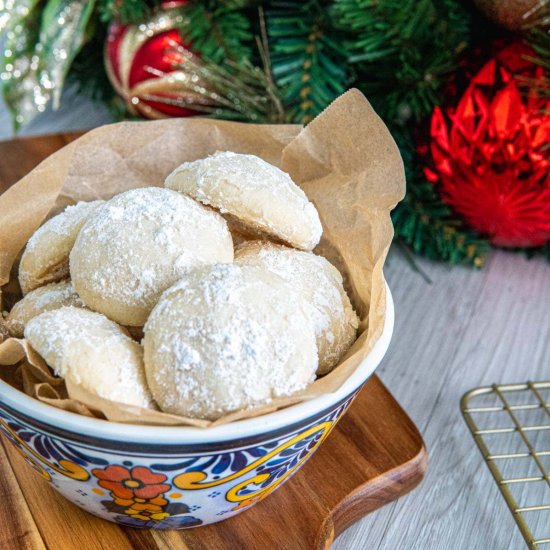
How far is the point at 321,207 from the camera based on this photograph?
771 mm

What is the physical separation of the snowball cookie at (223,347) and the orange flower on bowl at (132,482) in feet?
0.18

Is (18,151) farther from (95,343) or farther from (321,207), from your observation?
(95,343)

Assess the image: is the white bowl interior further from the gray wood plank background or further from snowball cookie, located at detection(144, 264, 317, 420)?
the gray wood plank background

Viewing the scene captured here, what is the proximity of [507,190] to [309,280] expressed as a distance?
1.43 feet

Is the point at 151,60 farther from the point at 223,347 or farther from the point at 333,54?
the point at 223,347

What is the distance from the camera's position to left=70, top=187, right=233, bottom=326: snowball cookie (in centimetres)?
58

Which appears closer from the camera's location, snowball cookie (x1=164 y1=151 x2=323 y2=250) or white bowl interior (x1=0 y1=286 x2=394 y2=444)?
white bowl interior (x1=0 y1=286 x2=394 y2=444)

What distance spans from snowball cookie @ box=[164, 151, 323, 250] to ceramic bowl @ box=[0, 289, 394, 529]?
12 cm

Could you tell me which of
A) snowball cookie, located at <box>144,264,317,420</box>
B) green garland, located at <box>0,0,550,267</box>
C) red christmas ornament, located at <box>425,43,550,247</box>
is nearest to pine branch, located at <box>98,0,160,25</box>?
green garland, located at <box>0,0,550,267</box>

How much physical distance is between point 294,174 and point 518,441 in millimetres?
A: 414

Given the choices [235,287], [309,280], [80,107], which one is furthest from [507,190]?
[80,107]

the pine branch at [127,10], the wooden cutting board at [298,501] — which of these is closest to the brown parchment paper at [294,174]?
the wooden cutting board at [298,501]

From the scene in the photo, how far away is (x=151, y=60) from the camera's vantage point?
1.10 meters

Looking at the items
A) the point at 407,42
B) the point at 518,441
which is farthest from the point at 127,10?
the point at 518,441
